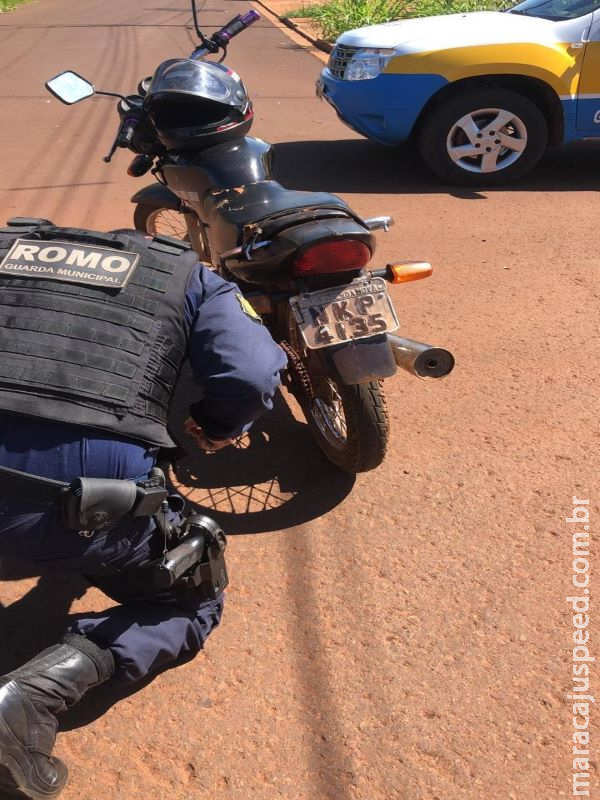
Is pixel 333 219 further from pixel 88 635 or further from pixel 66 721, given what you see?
pixel 66 721

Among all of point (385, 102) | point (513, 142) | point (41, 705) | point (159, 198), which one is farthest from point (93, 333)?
point (513, 142)

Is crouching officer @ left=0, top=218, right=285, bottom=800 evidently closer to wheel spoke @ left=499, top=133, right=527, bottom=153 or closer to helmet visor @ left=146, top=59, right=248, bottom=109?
helmet visor @ left=146, top=59, right=248, bottom=109

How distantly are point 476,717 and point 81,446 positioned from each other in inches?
53.2

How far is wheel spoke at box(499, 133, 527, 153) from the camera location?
6.74m

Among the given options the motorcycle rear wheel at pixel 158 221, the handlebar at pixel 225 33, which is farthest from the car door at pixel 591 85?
the motorcycle rear wheel at pixel 158 221

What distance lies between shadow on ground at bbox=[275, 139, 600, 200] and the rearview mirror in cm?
285

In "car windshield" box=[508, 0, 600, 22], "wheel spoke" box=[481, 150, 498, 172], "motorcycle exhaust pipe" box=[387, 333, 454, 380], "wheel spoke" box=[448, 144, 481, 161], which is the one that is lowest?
"wheel spoke" box=[481, 150, 498, 172]

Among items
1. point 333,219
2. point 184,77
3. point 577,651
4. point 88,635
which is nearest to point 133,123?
point 184,77

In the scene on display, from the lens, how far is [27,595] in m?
2.77

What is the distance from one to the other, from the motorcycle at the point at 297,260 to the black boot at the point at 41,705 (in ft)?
4.14

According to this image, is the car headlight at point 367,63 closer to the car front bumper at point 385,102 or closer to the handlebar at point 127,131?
the car front bumper at point 385,102

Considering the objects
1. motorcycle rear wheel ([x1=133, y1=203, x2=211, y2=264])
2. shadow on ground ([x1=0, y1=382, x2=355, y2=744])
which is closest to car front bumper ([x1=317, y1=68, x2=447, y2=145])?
motorcycle rear wheel ([x1=133, y1=203, x2=211, y2=264])

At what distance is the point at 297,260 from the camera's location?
2.90 meters

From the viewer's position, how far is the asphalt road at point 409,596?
2.24m
